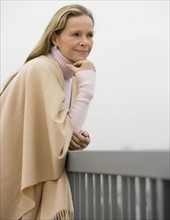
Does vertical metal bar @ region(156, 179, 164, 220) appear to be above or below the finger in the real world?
above

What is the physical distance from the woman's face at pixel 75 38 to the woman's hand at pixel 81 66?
0.03 m

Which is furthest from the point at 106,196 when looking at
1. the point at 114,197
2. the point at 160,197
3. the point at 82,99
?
the point at 82,99

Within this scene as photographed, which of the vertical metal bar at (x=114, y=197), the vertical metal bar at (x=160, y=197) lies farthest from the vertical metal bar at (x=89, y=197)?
the vertical metal bar at (x=160, y=197)

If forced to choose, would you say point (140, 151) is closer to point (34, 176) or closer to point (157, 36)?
point (34, 176)

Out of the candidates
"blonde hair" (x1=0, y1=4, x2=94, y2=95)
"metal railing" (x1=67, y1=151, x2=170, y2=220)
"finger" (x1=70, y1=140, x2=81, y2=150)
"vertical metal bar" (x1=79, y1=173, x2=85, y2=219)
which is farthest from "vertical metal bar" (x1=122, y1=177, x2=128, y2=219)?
"blonde hair" (x1=0, y1=4, x2=94, y2=95)

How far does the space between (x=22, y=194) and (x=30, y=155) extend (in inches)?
4.9

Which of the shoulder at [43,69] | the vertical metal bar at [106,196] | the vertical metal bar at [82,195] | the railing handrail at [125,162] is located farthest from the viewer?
the shoulder at [43,69]

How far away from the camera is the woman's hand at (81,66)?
5.42 ft

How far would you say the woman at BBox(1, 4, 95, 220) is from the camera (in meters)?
1.45

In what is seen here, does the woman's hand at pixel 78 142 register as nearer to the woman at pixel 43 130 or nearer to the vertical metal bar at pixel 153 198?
the woman at pixel 43 130

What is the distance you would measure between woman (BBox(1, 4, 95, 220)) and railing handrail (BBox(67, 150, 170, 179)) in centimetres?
8

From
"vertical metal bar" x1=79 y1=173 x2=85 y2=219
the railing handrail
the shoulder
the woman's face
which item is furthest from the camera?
the woman's face

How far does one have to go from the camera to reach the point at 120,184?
121 centimetres

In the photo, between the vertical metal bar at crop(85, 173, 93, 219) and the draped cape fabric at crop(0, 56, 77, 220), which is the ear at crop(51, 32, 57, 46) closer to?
the draped cape fabric at crop(0, 56, 77, 220)
